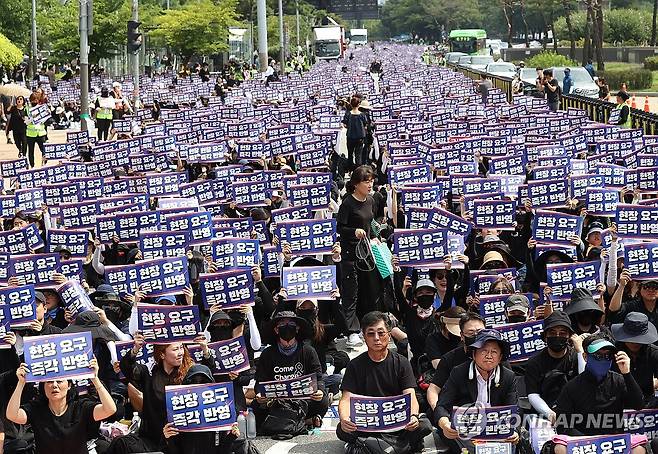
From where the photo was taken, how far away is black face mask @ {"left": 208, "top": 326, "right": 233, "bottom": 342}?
→ 11.7 metres

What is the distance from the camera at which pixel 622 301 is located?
12.8 metres

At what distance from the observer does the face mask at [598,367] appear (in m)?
9.66

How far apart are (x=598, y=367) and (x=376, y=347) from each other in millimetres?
1632

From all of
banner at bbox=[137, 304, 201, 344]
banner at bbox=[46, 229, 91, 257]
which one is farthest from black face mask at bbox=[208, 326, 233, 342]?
banner at bbox=[46, 229, 91, 257]

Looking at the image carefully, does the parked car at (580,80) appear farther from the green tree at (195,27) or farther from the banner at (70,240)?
the banner at (70,240)

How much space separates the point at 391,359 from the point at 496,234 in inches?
217

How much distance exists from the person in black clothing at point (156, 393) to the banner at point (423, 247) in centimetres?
377

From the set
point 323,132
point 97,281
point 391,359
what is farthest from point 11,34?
point 391,359

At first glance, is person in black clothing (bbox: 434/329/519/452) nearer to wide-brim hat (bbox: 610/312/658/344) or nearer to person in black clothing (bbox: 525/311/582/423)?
person in black clothing (bbox: 525/311/582/423)

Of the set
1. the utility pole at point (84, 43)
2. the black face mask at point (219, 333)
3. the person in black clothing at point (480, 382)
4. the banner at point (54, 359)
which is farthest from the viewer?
the utility pole at point (84, 43)

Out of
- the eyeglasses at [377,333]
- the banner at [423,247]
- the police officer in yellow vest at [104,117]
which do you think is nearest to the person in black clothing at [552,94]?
the police officer in yellow vest at [104,117]

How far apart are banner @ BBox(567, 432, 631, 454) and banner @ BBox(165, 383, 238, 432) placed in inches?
91.3

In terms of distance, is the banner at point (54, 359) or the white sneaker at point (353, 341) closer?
the banner at point (54, 359)

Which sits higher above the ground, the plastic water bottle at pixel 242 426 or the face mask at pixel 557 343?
the face mask at pixel 557 343
